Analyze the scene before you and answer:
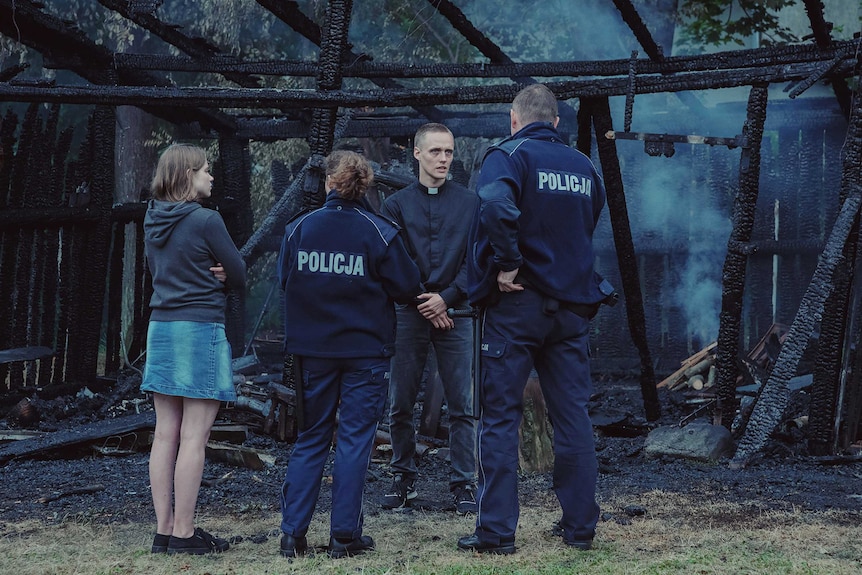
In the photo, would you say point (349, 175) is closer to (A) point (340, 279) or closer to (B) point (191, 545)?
(A) point (340, 279)

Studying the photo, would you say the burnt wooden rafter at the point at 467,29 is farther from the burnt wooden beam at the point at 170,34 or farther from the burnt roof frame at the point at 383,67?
the burnt wooden beam at the point at 170,34

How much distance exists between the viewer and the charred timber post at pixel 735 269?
8.22 meters

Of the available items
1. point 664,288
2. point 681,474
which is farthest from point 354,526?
point 664,288

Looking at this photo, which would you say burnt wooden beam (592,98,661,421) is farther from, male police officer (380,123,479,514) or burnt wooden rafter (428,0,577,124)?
male police officer (380,123,479,514)

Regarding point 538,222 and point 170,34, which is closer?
point 538,222

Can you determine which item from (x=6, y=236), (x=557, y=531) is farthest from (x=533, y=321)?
(x=6, y=236)

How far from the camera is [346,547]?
4953 mm

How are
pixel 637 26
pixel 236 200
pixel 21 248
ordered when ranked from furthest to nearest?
1. pixel 236 200
2. pixel 21 248
3. pixel 637 26

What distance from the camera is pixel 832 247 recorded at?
7559 millimetres

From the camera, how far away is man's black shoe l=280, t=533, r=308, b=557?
16.2 ft

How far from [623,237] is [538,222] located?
4390mm

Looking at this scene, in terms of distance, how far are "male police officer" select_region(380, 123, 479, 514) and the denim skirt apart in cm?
145

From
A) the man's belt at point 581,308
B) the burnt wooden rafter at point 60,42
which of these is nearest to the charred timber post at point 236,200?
the burnt wooden rafter at point 60,42

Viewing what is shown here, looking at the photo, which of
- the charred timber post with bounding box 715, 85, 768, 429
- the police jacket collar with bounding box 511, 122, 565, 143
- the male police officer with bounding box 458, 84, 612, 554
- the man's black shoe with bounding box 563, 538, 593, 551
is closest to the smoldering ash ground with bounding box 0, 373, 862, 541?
the charred timber post with bounding box 715, 85, 768, 429
